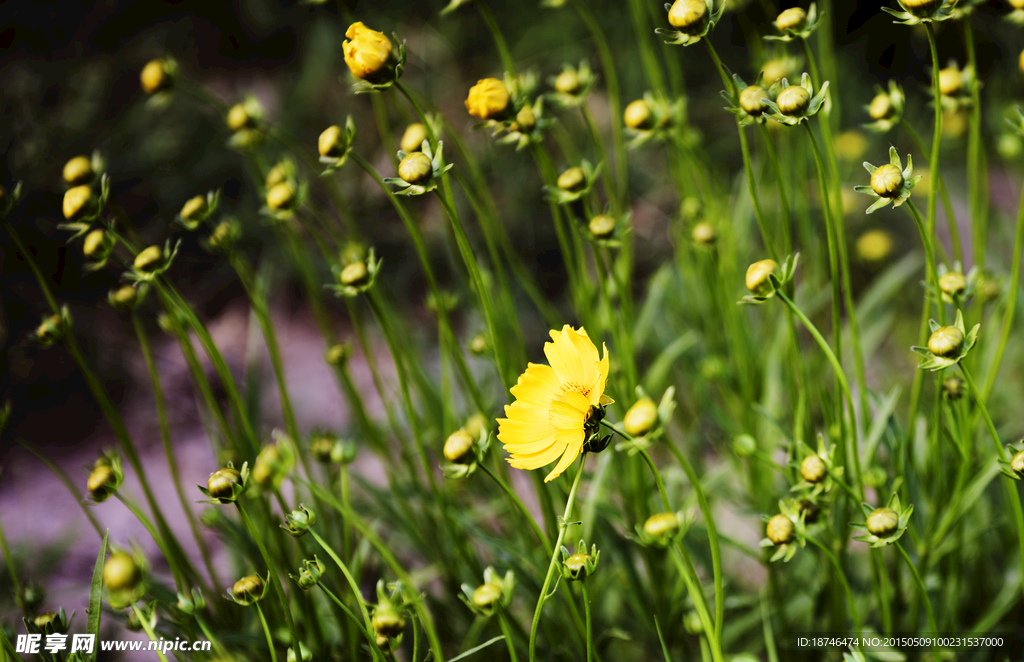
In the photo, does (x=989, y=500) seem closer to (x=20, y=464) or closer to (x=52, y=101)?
(x=20, y=464)

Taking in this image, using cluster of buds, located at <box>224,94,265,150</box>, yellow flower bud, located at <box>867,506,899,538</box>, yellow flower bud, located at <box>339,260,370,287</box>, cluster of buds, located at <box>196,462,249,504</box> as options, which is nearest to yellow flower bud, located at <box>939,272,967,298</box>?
yellow flower bud, located at <box>867,506,899,538</box>

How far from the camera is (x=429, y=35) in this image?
173 centimetres

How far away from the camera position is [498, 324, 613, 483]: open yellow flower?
482 millimetres

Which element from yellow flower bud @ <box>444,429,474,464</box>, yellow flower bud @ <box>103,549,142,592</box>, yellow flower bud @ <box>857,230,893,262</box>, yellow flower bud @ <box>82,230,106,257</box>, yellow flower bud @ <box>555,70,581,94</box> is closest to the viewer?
yellow flower bud @ <box>103,549,142,592</box>

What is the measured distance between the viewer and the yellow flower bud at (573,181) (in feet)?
1.98

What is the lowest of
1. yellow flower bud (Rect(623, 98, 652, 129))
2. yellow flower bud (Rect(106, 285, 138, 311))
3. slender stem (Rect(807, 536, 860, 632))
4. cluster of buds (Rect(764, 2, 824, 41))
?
slender stem (Rect(807, 536, 860, 632))

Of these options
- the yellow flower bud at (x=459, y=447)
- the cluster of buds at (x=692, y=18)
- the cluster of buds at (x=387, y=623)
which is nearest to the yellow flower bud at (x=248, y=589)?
the cluster of buds at (x=387, y=623)

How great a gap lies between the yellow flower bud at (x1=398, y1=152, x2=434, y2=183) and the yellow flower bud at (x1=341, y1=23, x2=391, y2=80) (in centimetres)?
8

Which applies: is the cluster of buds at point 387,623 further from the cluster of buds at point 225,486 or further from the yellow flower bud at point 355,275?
the yellow flower bud at point 355,275

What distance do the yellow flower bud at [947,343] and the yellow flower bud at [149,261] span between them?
66 centimetres

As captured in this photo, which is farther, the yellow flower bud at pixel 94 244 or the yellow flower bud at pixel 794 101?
the yellow flower bud at pixel 94 244

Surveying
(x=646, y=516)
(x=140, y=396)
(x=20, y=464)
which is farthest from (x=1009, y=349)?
(x=20, y=464)

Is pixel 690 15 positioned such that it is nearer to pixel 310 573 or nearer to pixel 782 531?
pixel 782 531

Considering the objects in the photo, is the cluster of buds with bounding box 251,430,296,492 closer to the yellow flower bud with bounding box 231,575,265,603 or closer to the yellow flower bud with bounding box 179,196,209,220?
the yellow flower bud with bounding box 231,575,265,603
